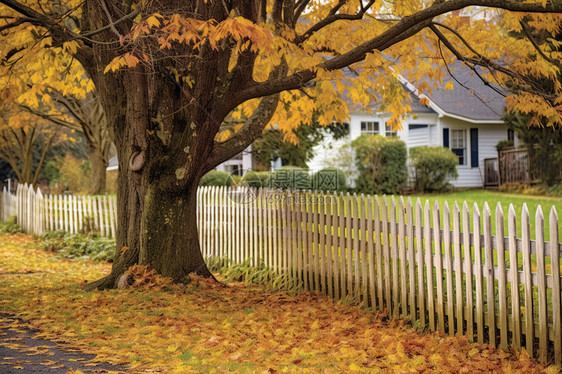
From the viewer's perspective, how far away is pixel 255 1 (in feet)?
29.0

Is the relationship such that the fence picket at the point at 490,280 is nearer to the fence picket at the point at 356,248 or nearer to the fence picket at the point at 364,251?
the fence picket at the point at 364,251

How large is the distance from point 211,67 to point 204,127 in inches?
33.2

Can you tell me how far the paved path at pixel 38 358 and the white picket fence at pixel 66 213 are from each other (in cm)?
900

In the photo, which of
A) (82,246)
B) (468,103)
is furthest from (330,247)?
(468,103)

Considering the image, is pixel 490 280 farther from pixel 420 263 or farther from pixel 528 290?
pixel 420 263

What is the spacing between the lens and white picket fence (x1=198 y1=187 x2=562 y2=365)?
5.64m

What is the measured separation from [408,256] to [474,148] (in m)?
23.0

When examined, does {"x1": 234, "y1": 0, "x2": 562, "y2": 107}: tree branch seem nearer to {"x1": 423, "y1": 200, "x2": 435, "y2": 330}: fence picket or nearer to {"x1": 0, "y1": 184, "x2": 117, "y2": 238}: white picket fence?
{"x1": 423, "y1": 200, "x2": 435, "y2": 330}: fence picket

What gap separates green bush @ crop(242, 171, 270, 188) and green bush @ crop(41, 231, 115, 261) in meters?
8.92

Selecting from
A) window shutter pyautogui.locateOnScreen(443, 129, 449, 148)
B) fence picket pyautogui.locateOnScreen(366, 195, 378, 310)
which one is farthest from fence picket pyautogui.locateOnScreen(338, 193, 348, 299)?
window shutter pyautogui.locateOnScreen(443, 129, 449, 148)

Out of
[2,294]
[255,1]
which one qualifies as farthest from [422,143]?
[2,294]

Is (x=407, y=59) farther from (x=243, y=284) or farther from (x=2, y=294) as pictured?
(x=2, y=294)

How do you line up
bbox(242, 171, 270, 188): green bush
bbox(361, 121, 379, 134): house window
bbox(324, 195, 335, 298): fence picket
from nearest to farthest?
bbox(324, 195, 335, 298): fence picket → bbox(242, 171, 270, 188): green bush → bbox(361, 121, 379, 134): house window

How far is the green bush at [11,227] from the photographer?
18403mm
